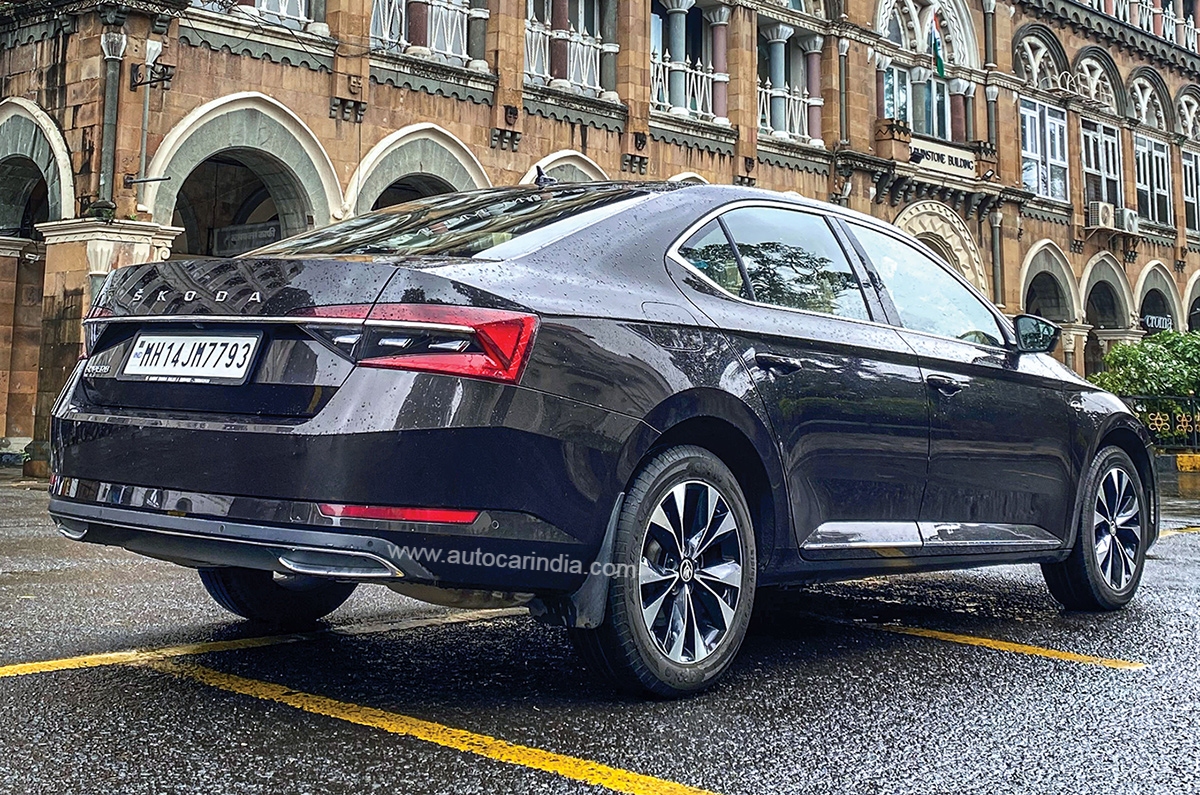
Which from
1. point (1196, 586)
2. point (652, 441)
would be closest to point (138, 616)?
point (652, 441)

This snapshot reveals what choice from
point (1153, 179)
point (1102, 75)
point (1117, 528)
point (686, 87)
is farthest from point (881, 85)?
point (1117, 528)

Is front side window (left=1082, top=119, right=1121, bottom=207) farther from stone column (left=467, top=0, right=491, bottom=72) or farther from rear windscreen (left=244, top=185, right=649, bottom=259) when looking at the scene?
rear windscreen (left=244, top=185, right=649, bottom=259)

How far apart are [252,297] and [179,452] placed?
0.44 m

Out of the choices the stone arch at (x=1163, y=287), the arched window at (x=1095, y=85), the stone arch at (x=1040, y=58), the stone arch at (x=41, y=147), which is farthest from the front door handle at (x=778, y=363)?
the stone arch at (x=1163, y=287)

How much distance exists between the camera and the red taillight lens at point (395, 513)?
3.08 m

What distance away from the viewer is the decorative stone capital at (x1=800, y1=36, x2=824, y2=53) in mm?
24094

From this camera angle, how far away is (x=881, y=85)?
25.6 m

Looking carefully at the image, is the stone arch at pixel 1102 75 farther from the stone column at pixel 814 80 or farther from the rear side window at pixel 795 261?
the rear side window at pixel 795 261

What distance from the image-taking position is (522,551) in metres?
3.21

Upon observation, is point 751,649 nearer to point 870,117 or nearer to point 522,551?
point 522,551

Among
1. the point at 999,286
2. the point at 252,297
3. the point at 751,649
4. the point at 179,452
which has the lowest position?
the point at 751,649

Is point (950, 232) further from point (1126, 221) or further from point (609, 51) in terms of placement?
point (609, 51)

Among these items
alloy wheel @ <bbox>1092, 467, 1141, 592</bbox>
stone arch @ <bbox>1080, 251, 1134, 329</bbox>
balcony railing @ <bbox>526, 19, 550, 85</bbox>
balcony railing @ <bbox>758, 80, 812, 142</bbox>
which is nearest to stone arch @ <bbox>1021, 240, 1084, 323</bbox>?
stone arch @ <bbox>1080, 251, 1134, 329</bbox>

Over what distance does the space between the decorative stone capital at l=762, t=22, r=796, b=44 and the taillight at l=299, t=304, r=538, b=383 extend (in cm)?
2140
